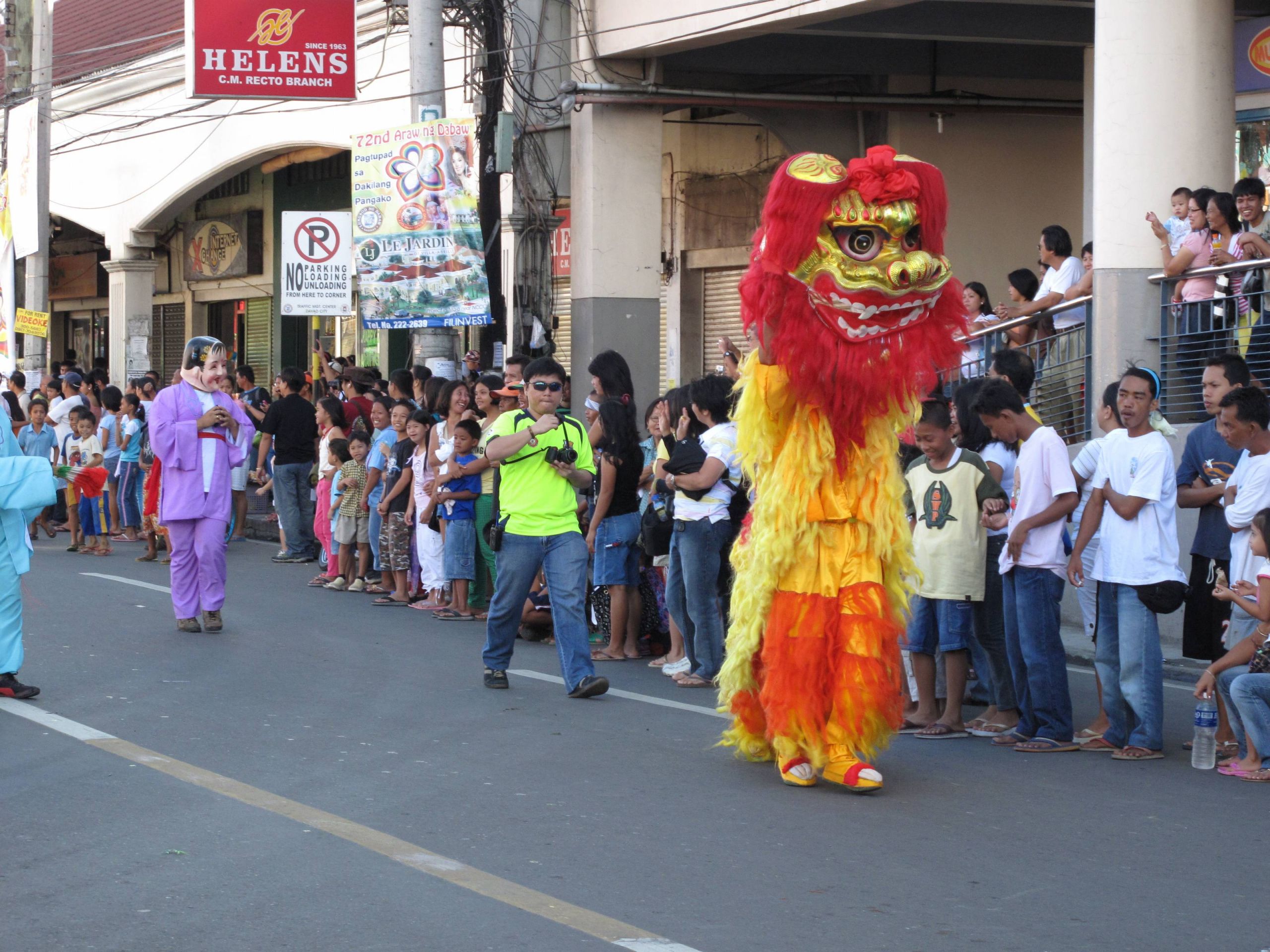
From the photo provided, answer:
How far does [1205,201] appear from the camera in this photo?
10648 millimetres

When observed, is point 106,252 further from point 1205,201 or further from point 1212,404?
point 1212,404

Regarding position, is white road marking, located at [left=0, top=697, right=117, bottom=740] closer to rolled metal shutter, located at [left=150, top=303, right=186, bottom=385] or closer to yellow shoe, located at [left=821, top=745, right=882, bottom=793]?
yellow shoe, located at [left=821, top=745, right=882, bottom=793]

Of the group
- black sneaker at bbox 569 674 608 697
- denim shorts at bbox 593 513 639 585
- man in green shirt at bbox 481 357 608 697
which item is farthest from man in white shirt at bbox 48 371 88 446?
black sneaker at bbox 569 674 608 697

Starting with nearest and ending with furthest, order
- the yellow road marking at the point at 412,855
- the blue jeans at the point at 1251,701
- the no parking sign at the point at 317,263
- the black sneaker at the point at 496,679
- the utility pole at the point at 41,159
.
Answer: the yellow road marking at the point at 412,855 < the blue jeans at the point at 1251,701 < the black sneaker at the point at 496,679 < the no parking sign at the point at 317,263 < the utility pole at the point at 41,159

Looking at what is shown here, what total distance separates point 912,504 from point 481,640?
3903 millimetres

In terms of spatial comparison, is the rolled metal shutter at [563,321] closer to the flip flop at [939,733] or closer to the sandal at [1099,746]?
the flip flop at [939,733]

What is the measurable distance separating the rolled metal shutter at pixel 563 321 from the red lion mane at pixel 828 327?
14929 mm

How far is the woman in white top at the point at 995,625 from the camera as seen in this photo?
773 cm

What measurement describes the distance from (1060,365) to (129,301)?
65.2 ft

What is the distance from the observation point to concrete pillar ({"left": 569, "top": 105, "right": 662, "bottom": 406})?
53.7 ft

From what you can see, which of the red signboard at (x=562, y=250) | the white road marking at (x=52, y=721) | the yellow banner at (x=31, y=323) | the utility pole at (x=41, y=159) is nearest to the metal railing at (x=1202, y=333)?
the white road marking at (x=52, y=721)

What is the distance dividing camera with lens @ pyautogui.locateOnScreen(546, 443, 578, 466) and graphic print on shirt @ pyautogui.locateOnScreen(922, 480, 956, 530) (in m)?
1.94

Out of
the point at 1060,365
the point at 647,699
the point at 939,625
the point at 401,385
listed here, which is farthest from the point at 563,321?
the point at 939,625

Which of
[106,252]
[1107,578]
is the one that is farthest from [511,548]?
[106,252]
